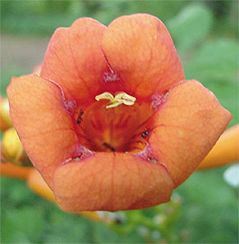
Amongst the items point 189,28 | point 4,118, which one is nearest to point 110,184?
point 4,118

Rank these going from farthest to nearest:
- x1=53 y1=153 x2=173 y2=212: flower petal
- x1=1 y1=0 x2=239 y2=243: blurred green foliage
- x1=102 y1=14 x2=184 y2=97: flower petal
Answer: x1=1 y1=0 x2=239 y2=243: blurred green foliage < x1=102 y1=14 x2=184 y2=97: flower petal < x1=53 y1=153 x2=173 y2=212: flower petal

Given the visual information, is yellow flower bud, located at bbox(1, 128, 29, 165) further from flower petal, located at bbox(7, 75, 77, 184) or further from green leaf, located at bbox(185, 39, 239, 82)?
green leaf, located at bbox(185, 39, 239, 82)

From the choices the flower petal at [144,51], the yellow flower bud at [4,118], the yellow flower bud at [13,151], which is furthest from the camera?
the yellow flower bud at [4,118]

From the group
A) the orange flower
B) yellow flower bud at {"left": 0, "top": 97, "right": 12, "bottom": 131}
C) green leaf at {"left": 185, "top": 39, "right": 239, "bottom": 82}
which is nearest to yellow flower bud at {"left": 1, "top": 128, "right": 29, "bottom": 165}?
yellow flower bud at {"left": 0, "top": 97, "right": 12, "bottom": 131}

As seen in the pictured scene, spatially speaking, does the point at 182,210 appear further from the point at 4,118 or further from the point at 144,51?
the point at 144,51

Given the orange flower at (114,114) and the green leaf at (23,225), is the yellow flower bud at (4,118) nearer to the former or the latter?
the green leaf at (23,225)

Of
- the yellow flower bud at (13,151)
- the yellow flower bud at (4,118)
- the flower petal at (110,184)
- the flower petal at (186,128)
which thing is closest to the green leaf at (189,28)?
the yellow flower bud at (4,118)

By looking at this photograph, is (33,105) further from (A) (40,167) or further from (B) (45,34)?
(B) (45,34)

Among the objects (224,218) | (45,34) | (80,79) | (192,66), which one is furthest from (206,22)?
(45,34)
